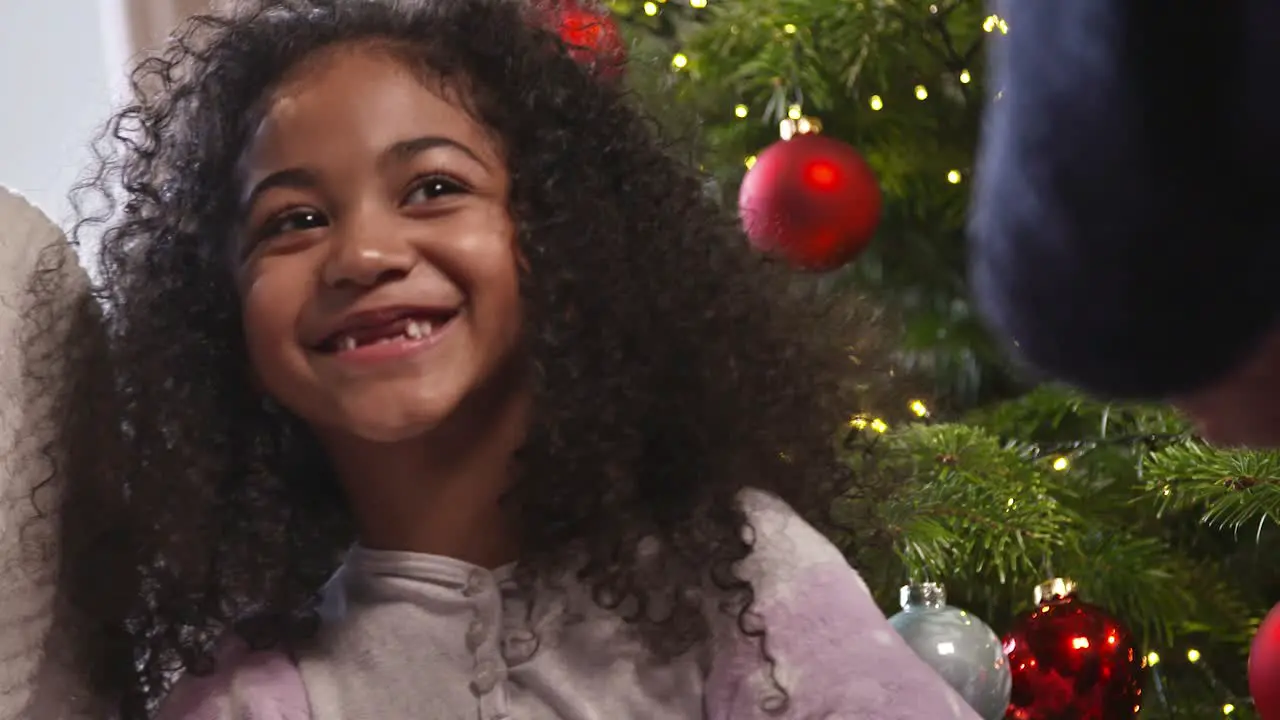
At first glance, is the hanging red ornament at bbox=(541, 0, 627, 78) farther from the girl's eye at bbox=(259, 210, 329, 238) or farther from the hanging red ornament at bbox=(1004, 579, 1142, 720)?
the hanging red ornament at bbox=(1004, 579, 1142, 720)

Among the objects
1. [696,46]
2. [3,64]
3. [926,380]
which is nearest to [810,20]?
[696,46]

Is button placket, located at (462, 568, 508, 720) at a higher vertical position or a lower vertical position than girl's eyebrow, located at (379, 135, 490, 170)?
lower

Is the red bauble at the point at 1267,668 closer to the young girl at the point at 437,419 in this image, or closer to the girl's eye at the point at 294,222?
the young girl at the point at 437,419

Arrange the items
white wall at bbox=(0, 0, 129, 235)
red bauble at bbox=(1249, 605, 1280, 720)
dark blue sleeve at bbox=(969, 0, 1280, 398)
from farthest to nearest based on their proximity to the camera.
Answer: white wall at bbox=(0, 0, 129, 235) < red bauble at bbox=(1249, 605, 1280, 720) < dark blue sleeve at bbox=(969, 0, 1280, 398)

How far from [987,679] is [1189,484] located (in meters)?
0.26

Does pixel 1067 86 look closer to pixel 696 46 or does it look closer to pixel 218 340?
pixel 218 340

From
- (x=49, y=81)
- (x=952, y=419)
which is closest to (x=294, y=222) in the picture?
(x=952, y=419)

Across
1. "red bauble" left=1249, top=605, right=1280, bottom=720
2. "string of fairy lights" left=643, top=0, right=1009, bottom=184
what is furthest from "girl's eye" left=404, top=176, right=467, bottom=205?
"red bauble" left=1249, top=605, right=1280, bottom=720

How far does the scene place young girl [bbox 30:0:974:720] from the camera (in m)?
0.98

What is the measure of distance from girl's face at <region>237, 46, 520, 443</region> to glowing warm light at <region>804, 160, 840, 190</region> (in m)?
0.36

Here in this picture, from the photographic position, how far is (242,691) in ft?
3.29

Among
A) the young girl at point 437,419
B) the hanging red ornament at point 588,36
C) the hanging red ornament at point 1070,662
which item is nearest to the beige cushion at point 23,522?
the young girl at point 437,419

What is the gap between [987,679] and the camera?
1.16 metres

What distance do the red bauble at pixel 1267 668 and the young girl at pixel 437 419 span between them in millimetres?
297
